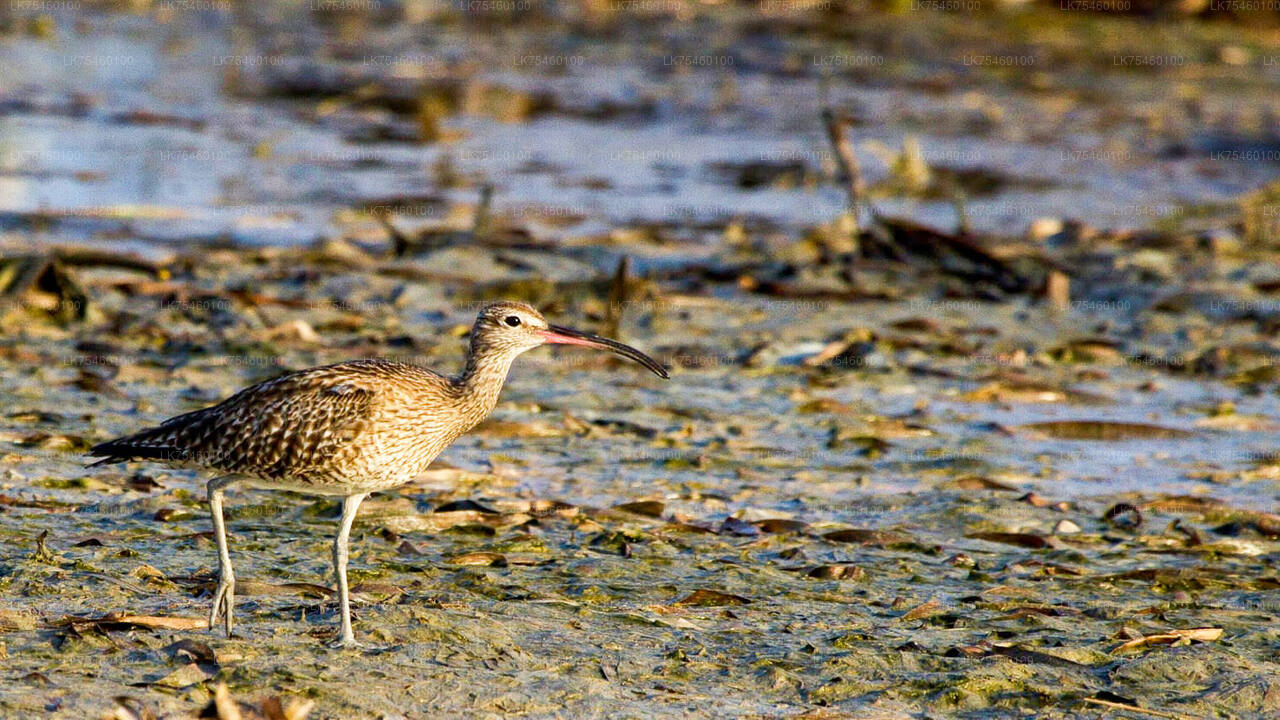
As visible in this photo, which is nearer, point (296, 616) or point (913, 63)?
point (296, 616)

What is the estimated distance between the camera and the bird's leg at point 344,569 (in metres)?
5.84

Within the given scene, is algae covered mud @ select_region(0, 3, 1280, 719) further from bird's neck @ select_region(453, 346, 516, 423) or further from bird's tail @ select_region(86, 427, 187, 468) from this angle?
bird's neck @ select_region(453, 346, 516, 423)

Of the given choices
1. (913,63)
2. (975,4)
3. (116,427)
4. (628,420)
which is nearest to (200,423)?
(116,427)

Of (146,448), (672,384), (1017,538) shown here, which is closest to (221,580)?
(146,448)

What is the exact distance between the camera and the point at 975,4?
1027 inches

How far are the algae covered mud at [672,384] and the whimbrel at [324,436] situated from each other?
15.3 inches

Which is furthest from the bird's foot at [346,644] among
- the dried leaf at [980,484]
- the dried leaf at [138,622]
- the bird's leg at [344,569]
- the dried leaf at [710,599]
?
the dried leaf at [980,484]

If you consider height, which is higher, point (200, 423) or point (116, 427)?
point (200, 423)

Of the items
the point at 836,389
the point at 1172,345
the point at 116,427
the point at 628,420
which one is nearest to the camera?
the point at 116,427

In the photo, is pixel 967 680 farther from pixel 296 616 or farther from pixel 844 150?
pixel 844 150

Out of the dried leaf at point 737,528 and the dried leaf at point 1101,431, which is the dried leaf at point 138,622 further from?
the dried leaf at point 1101,431

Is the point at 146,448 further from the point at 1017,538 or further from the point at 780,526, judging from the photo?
the point at 1017,538

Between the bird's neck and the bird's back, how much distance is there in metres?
0.12

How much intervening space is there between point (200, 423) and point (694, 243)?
320 inches
